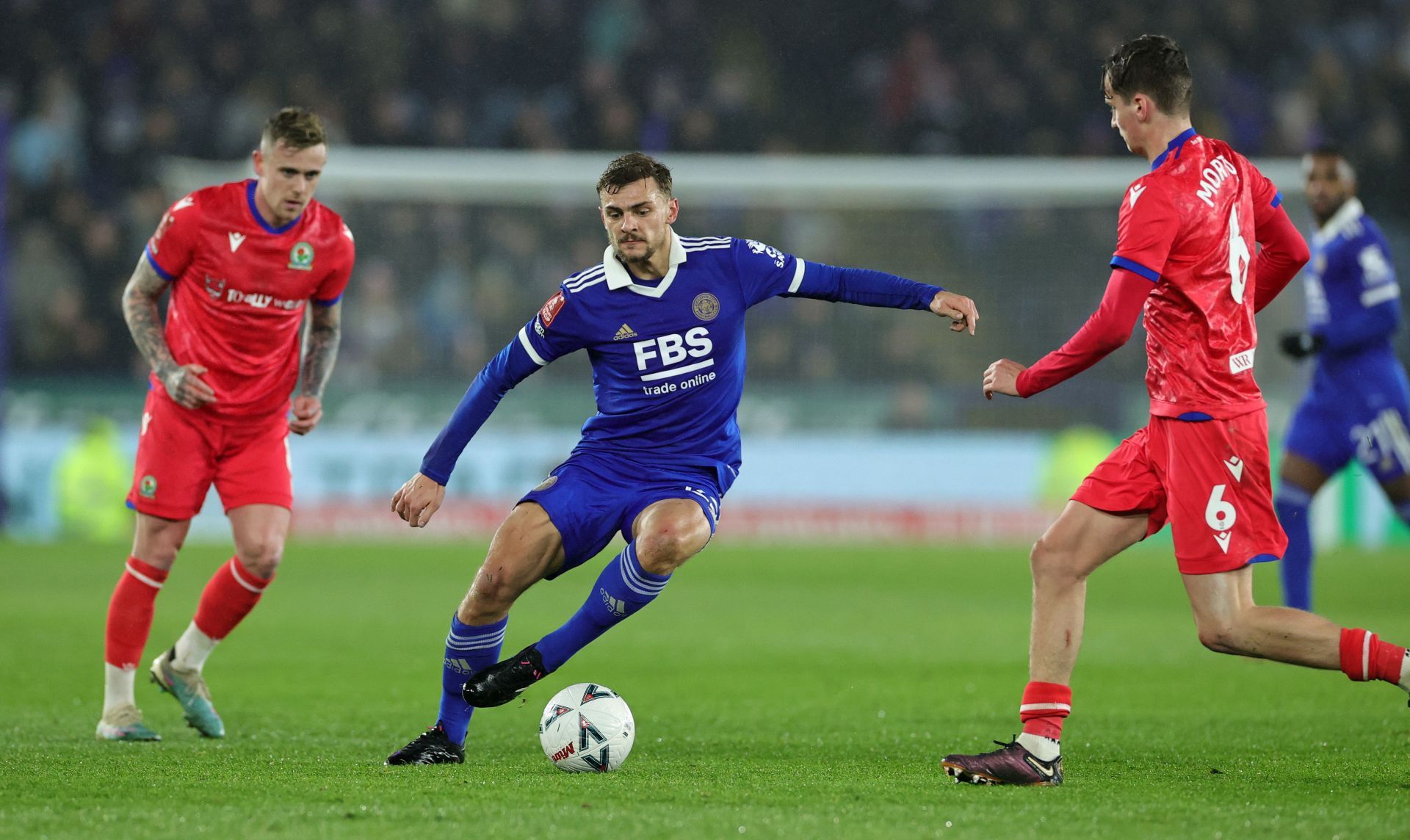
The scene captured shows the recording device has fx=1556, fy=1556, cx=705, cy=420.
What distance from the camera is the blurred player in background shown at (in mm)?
8062

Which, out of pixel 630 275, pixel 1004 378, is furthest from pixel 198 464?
pixel 1004 378

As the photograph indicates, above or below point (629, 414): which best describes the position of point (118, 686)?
below

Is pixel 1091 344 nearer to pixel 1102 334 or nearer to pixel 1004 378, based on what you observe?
pixel 1102 334

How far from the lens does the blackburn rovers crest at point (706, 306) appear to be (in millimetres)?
5281

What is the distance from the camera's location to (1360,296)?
807cm

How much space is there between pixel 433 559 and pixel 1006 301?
272 inches

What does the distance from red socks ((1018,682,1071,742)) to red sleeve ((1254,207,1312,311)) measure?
1393 millimetres

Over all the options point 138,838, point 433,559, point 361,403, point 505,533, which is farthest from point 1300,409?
point 361,403

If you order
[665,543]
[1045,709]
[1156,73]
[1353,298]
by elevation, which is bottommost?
[1045,709]

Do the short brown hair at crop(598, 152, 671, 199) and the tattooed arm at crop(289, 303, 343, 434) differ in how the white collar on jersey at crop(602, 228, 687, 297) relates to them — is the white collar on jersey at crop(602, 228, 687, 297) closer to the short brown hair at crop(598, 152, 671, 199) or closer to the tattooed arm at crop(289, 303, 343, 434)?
the short brown hair at crop(598, 152, 671, 199)

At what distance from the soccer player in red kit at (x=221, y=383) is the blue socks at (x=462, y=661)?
1131 millimetres

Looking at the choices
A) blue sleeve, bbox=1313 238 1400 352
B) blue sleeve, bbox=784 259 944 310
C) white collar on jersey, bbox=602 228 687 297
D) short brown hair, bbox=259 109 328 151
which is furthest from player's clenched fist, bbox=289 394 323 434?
blue sleeve, bbox=1313 238 1400 352

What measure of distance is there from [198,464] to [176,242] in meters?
→ 0.86

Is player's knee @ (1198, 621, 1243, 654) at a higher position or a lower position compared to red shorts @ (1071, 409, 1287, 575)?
lower
